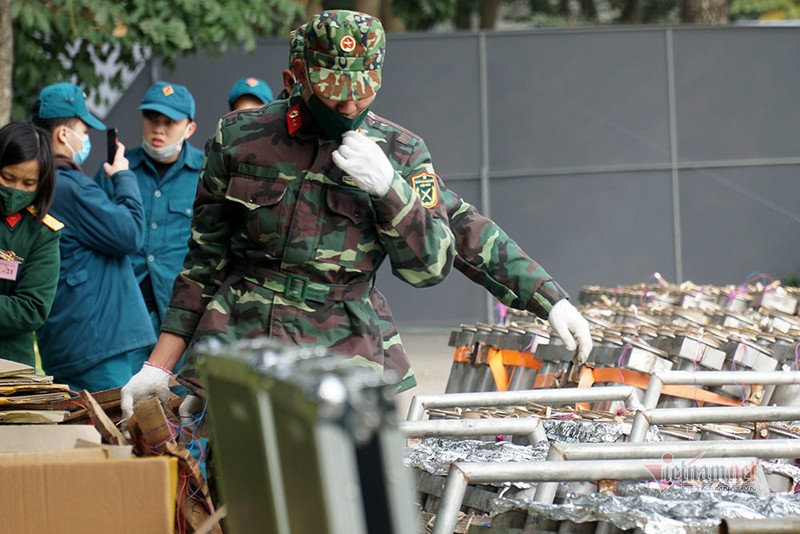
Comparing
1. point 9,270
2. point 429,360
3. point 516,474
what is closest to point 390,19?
point 429,360

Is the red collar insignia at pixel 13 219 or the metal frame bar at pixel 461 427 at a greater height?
the red collar insignia at pixel 13 219

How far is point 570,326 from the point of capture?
12.5 ft

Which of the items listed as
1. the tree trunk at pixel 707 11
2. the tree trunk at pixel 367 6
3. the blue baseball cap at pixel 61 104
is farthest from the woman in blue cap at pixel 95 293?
the tree trunk at pixel 707 11

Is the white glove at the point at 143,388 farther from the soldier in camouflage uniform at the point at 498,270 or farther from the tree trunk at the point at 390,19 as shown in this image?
the tree trunk at the point at 390,19

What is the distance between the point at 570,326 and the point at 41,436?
1440 millimetres

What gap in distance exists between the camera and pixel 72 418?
349 cm

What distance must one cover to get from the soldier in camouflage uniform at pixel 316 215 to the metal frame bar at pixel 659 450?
2.02ft

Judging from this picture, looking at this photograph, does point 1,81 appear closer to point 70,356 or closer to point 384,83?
point 70,356

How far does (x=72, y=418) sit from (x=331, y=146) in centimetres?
95

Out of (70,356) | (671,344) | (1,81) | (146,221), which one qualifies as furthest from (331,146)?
(1,81)

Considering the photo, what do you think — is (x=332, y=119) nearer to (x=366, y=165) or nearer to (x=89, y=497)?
(x=366, y=165)

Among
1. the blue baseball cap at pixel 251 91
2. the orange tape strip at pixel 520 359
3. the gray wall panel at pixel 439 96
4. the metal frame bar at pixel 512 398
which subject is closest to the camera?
the metal frame bar at pixel 512 398

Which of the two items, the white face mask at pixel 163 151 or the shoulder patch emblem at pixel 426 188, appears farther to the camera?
the white face mask at pixel 163 151

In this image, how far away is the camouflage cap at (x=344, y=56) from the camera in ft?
10.6
